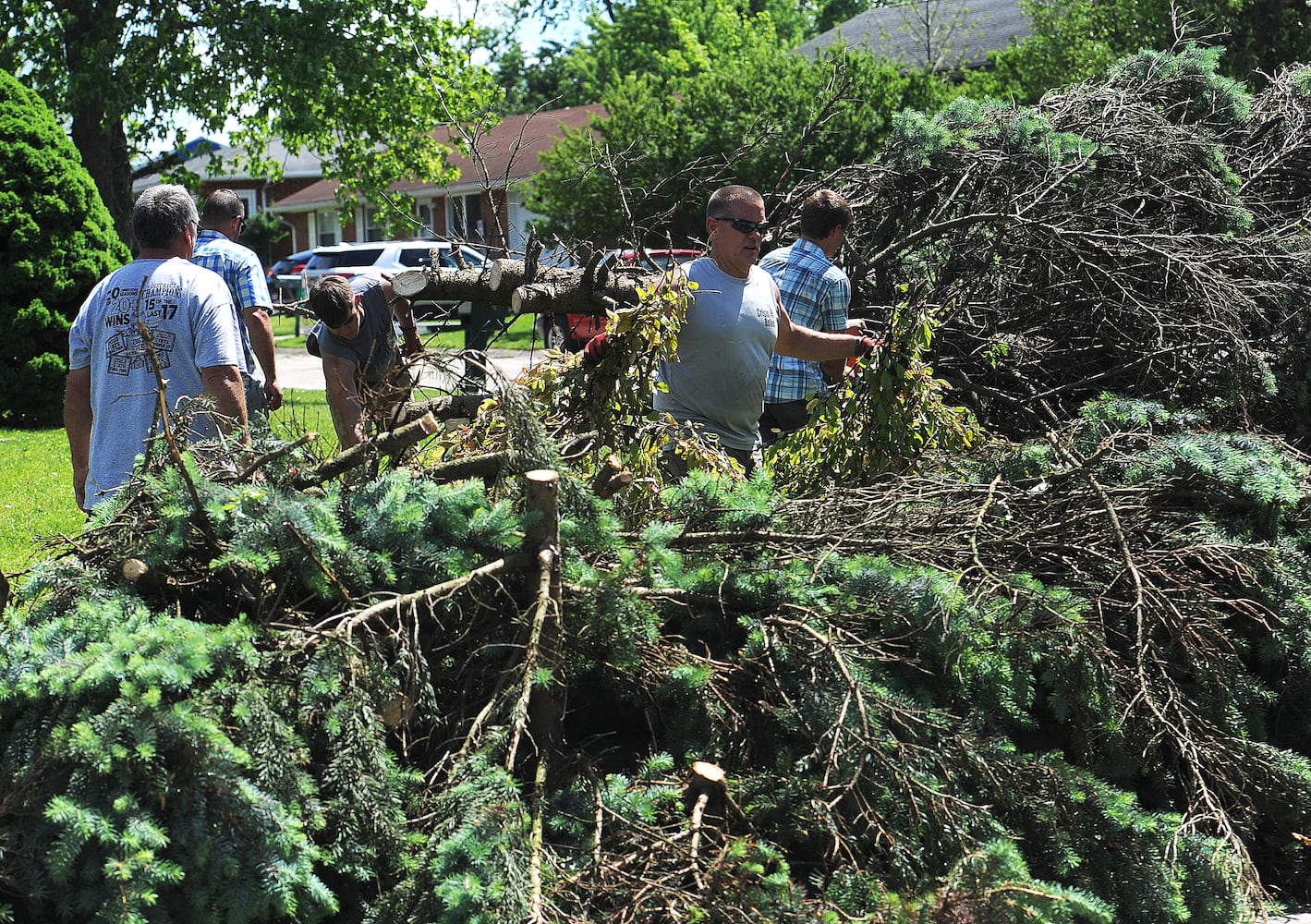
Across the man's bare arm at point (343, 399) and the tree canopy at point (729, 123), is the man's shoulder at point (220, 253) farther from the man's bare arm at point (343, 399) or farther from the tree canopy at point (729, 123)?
the tree canopy at point (729, 123)

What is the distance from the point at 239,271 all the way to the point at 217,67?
10842 mm

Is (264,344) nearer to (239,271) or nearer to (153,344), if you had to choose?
(239,271)

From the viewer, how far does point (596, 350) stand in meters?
4.42

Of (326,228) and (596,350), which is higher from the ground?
(326,228)

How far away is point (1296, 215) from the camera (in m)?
7.11

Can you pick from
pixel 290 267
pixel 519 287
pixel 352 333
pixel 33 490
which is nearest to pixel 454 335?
pixel 33 490

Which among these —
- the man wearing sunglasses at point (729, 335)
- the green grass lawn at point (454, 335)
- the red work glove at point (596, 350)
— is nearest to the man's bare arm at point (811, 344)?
the man wearing sunglasses at point (729, 335)

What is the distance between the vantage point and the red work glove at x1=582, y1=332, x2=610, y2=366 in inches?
173

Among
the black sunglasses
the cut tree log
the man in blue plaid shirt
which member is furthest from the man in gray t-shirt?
the man in blue plaid shirt

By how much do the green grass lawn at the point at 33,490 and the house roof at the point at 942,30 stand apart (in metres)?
19.2

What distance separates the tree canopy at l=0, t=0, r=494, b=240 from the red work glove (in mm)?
10874

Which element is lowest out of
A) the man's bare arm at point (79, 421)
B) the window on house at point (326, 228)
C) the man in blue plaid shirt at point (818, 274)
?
the man's bare arm at point (79, 421)

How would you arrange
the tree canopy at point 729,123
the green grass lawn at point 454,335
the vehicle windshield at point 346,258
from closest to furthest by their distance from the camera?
the tree canopy at point 729,123 < the green grass lawn at point 454,335 < the vehicle windshield at point 346,258

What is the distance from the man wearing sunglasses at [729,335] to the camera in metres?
4.56
